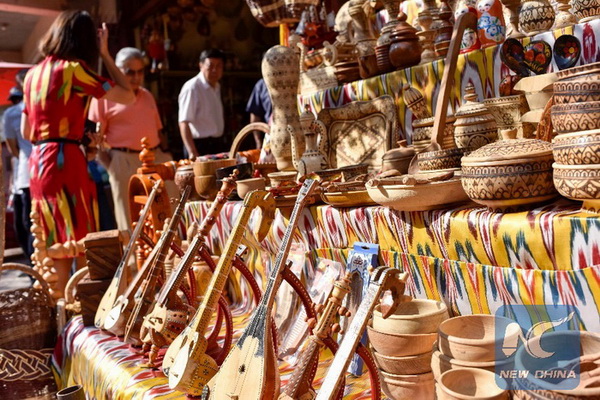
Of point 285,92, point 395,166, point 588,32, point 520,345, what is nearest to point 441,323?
point 520,345

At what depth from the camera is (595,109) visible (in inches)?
36.7

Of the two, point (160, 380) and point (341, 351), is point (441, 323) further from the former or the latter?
point (160, 380)

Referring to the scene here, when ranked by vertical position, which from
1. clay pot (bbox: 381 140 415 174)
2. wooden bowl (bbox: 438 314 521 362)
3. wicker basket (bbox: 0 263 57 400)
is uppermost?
clay pot (bbox: 381 140 415 174)

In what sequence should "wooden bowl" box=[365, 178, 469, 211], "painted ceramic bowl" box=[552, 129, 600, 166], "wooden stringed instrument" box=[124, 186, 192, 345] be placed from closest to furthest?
"painted ceramic bowl" box=[552, 129, 600, 166] → "wooden bowl" box=[365, 178, 469, 211] → "wooden stringed instrument" box=[124, 186, 192, 345]

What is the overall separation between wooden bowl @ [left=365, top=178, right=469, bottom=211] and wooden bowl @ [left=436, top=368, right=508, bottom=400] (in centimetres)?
36

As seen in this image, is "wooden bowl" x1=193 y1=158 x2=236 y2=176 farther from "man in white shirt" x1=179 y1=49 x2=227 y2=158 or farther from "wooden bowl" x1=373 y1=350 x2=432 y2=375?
"man in white shirt" x1=179 y1=49 x2=227 y2=158

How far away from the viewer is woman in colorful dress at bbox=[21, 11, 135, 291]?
2705 millimetres

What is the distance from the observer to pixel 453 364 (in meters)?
0.97

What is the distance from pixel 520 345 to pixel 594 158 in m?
0.32

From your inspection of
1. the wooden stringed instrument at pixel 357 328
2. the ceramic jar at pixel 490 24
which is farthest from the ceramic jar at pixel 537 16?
the wooden stringed instrument at pixel 357 328

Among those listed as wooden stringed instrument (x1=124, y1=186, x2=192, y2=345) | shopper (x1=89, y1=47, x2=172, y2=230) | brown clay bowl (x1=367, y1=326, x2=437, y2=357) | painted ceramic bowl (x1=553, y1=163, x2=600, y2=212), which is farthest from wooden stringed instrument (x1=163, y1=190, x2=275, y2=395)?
shopper (x1=89, y1=47, x2=172, y2=230)

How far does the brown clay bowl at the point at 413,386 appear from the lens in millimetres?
1077

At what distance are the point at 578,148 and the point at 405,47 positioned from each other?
38.3 inches

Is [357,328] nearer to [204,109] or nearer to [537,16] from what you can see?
[537,16]
